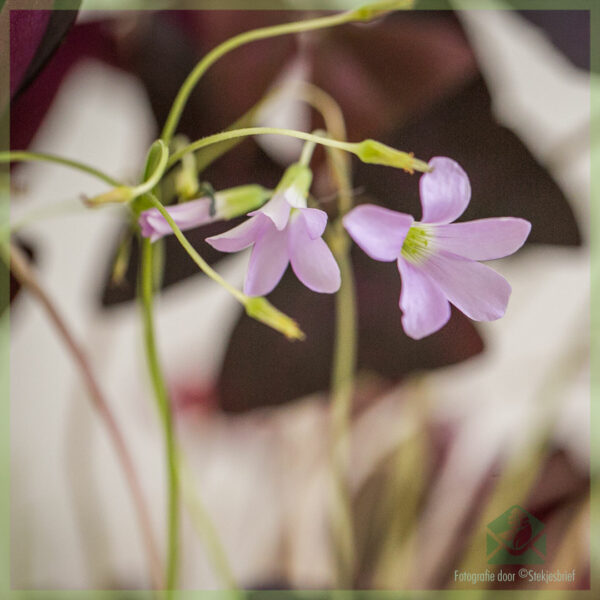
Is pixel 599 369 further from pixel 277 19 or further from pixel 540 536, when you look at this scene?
pixel 277 19

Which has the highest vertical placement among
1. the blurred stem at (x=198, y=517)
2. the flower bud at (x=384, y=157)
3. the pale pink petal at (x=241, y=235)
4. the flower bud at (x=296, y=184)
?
the flower bud at (x=384, y=157)

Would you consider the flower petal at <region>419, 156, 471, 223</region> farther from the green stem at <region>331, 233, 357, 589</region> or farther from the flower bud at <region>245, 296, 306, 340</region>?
the green stem at <region>331, 233, 357, 589</region>

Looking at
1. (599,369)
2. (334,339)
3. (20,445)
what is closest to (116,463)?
(20,445)

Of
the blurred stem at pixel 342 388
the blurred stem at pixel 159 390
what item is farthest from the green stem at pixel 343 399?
the blurred stem at pixel 159 390

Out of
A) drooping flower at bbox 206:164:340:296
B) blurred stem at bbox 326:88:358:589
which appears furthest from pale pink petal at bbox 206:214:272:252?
blurred stem at bbox 326:88:358:589

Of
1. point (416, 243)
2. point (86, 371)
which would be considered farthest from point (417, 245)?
point (86, 371)

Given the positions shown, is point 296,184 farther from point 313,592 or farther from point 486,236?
point 313,592

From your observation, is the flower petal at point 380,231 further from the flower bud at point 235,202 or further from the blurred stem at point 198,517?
the blurred stem at point 198,517
